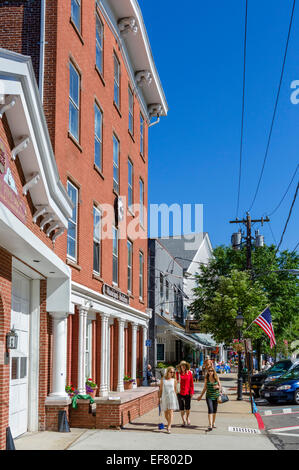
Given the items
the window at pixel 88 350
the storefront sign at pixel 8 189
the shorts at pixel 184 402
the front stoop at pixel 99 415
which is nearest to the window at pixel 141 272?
the window at pixel 88 350

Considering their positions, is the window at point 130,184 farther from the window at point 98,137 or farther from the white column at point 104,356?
the white column at point 104,356

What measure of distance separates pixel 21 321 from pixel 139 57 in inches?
601

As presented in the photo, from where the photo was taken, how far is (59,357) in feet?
47.1

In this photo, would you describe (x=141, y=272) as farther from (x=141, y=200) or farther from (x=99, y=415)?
(x=99, y=415)

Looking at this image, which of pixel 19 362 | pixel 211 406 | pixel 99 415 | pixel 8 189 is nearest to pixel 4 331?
pixel 8 189

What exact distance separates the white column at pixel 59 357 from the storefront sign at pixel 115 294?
5087 millimetres

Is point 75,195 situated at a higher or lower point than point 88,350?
higher

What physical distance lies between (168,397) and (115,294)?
712 centimetres

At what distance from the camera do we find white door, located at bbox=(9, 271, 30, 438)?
1262 centimetres

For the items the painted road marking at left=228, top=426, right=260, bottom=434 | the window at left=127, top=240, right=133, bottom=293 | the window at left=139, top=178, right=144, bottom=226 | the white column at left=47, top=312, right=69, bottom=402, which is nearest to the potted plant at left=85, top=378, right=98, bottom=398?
the white column at left=47, top=312, right=69, bottom=402

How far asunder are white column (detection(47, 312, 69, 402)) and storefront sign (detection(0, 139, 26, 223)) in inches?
192
